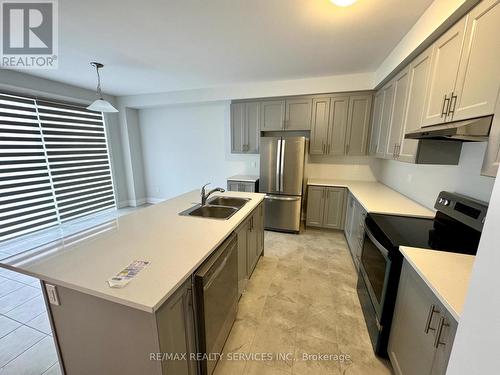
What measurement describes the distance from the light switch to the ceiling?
2165mm

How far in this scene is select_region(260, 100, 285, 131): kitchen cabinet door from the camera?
3799mm

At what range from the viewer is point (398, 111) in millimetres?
2441

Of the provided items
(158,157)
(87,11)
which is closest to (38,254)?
(87,11)

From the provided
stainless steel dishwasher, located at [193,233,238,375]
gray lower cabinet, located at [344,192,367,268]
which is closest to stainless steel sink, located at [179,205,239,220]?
stainless steel dishwasher, located at [193,233,238,375]

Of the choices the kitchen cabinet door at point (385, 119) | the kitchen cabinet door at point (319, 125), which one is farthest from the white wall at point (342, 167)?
the kitchen cabinet door at point (385, 119)

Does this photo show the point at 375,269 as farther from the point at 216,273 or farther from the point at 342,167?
the point at 342,167

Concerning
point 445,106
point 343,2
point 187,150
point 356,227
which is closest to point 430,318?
point 445,106

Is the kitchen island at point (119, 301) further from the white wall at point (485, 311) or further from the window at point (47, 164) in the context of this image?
the window at point (47, 164)

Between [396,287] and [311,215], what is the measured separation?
232 cm

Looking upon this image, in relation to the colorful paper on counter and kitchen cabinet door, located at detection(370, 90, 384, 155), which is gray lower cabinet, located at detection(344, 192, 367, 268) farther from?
the colorful paper on counter

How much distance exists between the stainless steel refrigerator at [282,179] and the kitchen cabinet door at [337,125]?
0.65m

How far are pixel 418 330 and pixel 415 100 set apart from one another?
205cm

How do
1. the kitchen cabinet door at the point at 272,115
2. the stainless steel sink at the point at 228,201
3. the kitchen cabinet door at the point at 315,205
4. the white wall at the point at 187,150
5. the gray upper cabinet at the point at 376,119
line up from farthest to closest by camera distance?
the white wall at the point at 187,150 < the kitchen cabinet door at the point at 272,115 < the kitchen cabinet door at the point at 315,205 < the gray upper cabinet at the point at 376,119 < the stainless steel sink at the point at 228,201

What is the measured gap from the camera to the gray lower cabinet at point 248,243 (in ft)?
6.46
